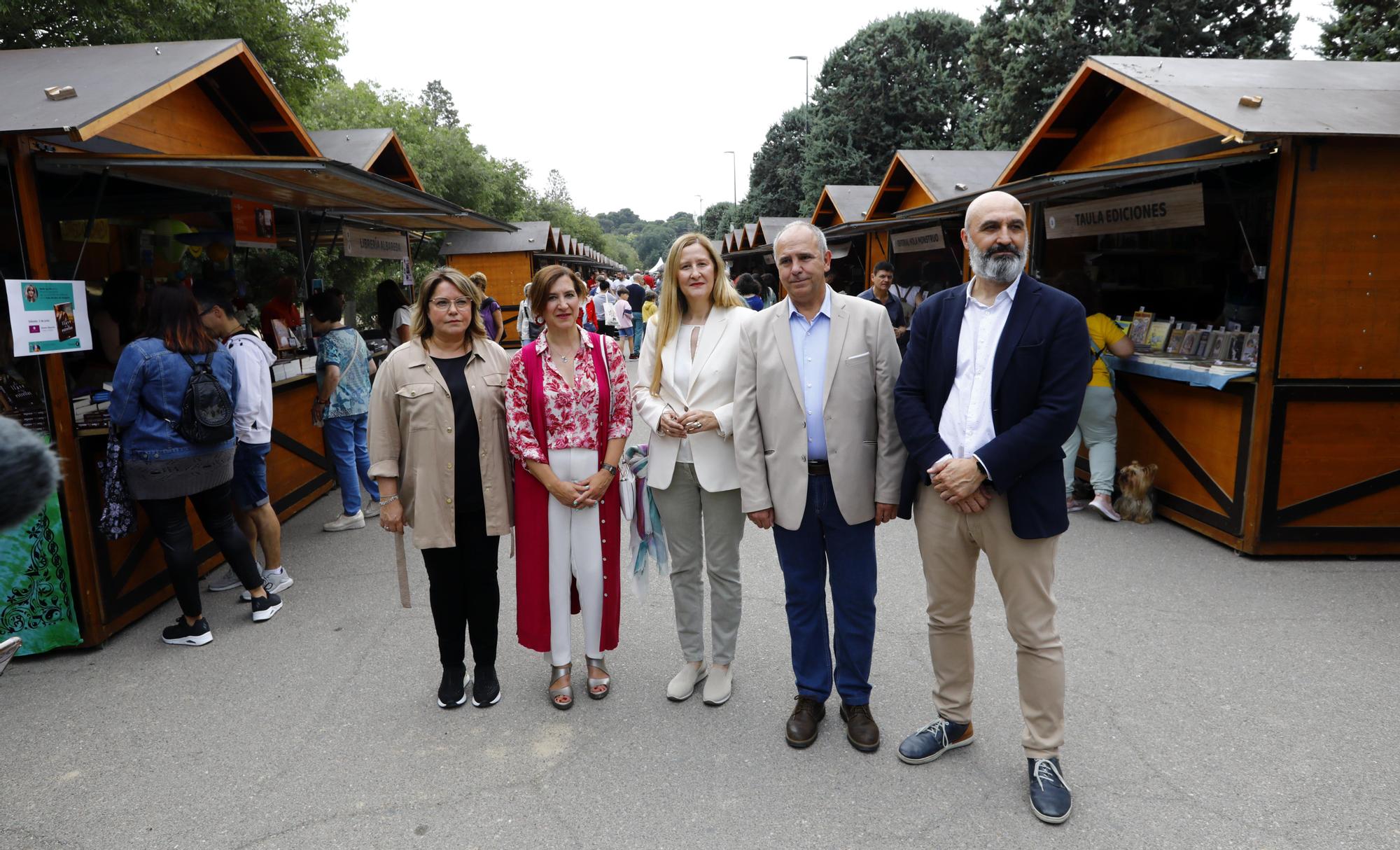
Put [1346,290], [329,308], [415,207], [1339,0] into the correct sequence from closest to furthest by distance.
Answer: [1346,290] < [329,308] < [415,207] < [1339,0]

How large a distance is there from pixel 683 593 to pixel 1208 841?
6.68 ft

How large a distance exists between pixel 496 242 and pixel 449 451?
19629 millimetres

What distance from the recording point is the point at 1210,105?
5.58 meters

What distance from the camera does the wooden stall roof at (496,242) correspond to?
21188mm

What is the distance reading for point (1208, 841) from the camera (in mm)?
2684

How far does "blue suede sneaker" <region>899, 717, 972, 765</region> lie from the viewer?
125 inches

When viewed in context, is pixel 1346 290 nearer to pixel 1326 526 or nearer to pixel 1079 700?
pixel 1326 526

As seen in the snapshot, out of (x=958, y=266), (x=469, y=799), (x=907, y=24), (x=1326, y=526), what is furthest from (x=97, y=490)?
(x=907, y=24)

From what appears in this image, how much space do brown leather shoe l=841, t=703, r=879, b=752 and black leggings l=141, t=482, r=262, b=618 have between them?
3420mm

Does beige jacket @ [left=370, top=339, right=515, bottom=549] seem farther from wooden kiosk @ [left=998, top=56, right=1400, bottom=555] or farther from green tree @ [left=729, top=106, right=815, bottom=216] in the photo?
green tree @ [left=729, top=106, right=815, bottom=216]

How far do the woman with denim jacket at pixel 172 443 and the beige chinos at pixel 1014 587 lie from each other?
3.67 metres

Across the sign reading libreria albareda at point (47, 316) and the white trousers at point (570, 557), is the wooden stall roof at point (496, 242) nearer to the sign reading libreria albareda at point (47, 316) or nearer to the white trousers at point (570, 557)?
the sign reading libreria albareda at point (47, 316)

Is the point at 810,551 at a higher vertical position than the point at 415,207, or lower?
lower

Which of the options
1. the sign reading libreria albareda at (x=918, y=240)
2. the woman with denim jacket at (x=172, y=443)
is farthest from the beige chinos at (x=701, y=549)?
the sign reading libreria albareda at (x=918, y=240)
